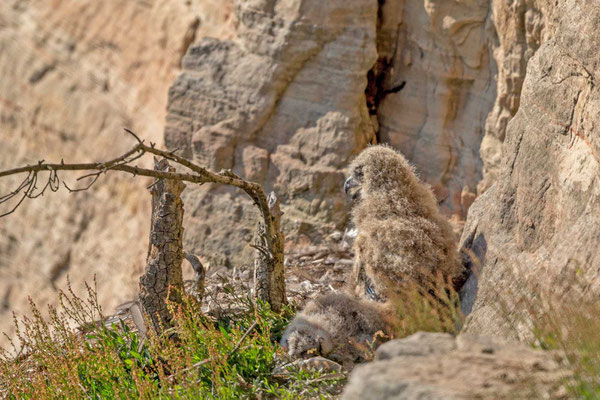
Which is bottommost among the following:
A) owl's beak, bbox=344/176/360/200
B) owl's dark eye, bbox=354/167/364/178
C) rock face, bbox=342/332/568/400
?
rock face, bbox=342/332/568/400

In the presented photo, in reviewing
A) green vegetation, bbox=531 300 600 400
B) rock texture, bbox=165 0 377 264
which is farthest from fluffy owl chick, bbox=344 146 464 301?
rock texture, bbox=165 0 377 264

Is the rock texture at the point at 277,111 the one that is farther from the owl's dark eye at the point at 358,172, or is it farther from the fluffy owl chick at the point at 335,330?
the fluffy owl chick at the point at 335,330

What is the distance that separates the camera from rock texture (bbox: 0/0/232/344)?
9.66 metres

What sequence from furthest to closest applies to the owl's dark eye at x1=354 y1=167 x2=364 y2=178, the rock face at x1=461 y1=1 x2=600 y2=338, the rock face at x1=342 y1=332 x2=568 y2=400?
the owl's dark eye at x1=354 y1=167 x2=364 y2=178, the rock face at x1=461 y1=1 x2=600 y2=338, the rock face at x1=342 y1=332 x2=568 y2=400

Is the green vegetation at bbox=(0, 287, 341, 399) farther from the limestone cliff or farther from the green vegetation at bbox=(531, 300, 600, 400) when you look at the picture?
the green vegetation at bbox=(531, 300, 600, 400)

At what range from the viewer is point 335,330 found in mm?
4785

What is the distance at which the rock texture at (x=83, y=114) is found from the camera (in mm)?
9656

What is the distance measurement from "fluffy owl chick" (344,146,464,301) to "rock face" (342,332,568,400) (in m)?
1.83

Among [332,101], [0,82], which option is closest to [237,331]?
[332,101]

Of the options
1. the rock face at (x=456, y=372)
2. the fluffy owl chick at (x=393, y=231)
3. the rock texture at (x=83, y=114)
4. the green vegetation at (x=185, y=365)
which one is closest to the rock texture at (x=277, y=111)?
the rock texture at (x=83, y=114)

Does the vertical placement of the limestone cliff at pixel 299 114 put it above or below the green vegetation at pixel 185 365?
above

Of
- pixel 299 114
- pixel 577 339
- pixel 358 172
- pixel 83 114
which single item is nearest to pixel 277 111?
pixel 299 114

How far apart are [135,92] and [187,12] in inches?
51.3

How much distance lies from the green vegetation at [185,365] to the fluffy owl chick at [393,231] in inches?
29.0
